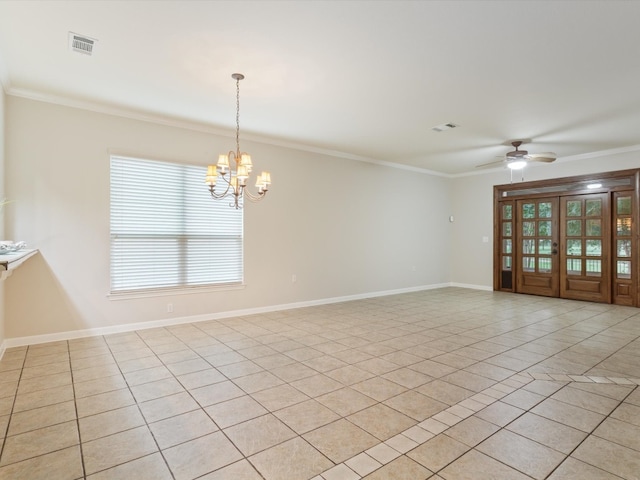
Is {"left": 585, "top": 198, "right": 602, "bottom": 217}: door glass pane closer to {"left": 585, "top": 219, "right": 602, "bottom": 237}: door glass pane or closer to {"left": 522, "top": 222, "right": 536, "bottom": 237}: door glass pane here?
{"left": 585, "top": 219, "right": 602, "bottom": 237}: door glass pane

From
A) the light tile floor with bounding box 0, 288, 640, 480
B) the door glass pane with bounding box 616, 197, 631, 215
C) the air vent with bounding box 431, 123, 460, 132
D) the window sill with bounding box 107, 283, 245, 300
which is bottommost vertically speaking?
the light tile floor with bounding box 0, 288, 640, 480

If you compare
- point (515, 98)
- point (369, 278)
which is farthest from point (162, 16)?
point (369, 278)

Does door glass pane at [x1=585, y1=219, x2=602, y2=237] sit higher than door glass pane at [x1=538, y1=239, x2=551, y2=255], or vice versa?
door glass pane at [x1=585, y1=219, x2=602, y2=237]

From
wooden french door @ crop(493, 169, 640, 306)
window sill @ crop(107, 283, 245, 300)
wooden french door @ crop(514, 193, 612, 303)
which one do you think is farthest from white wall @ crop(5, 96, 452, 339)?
wooden french door @ crop(514, 193, 612, 303)

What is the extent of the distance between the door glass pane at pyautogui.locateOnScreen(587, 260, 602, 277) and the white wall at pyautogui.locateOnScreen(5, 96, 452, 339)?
3061 millimetres

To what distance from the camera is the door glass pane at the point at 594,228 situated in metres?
6.59

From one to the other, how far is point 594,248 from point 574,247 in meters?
0.33

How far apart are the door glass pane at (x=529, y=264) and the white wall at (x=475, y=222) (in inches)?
26.4

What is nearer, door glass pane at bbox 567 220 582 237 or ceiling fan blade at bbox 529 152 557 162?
ceiling fan blade at bbox 529 152 557 162

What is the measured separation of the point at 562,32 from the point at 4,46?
4.61m

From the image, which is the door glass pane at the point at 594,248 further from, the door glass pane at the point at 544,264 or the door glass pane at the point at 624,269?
the door glass pane at the point at 544,264

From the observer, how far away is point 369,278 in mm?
7137

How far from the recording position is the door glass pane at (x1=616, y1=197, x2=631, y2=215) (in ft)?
20.6

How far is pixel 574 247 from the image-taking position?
22.8 feet
